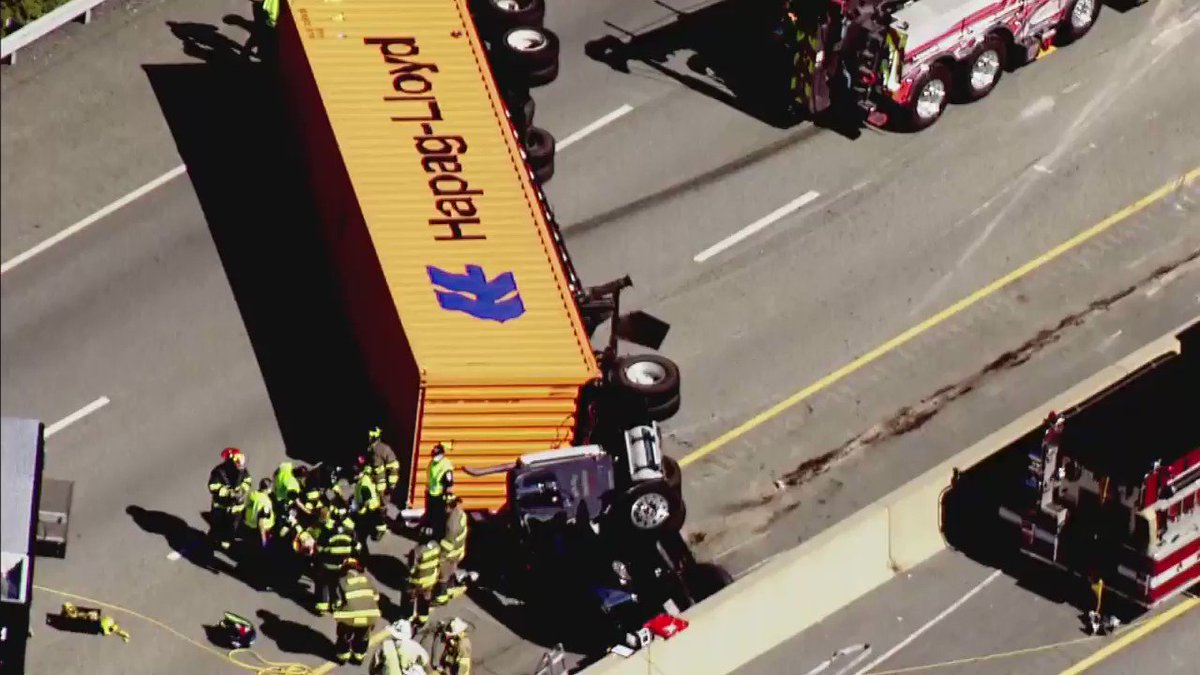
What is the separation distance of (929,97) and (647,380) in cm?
776

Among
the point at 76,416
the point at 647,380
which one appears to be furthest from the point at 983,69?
the point at 76,416

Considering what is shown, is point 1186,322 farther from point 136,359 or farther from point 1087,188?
point 136,359

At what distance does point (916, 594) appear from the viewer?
3788 cm

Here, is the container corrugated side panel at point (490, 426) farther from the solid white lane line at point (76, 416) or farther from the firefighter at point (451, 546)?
the solid white lane line at point (76, 416)

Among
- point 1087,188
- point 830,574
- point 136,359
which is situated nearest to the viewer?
point 830,574

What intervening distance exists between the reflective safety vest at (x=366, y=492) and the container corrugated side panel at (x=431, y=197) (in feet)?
5.30

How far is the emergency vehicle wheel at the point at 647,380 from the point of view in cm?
3875

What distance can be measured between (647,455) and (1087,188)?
9088 mm

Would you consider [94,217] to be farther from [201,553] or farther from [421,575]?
[421,575]

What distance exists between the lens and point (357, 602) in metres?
36.2

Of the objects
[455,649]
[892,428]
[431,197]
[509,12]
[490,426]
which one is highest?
[509,12]

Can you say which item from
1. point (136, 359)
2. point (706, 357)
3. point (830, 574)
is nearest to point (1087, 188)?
point (706, 357)

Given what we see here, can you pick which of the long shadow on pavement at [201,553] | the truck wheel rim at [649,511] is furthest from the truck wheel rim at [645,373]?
the long shadow on pavement at [201,553]

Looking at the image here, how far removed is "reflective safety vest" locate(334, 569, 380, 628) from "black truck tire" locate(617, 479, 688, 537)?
3230 mm
